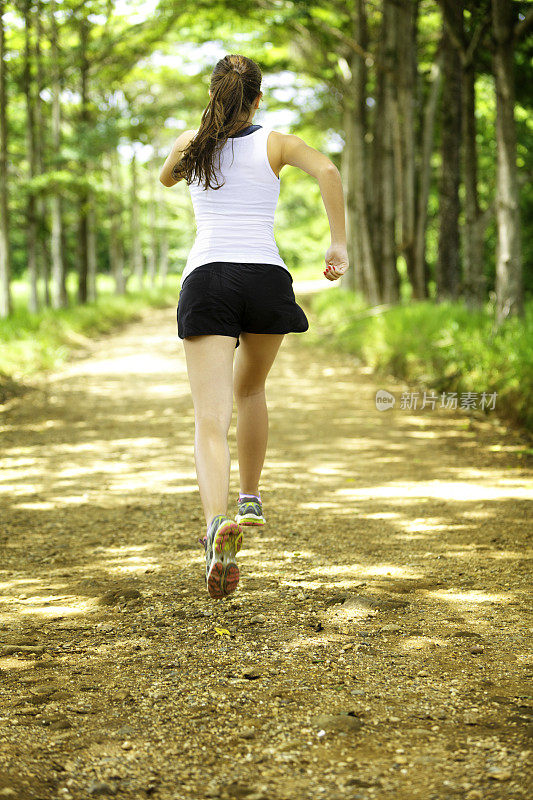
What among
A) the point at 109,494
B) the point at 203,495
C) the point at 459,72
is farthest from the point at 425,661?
the point at 459,72

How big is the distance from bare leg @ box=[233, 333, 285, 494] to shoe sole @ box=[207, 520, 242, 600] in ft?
3.00

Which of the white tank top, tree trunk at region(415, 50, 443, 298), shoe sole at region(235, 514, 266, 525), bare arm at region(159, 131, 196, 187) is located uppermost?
tree trunk at region(415, 50, 443, 298)

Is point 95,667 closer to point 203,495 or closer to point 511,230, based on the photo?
point 203,495

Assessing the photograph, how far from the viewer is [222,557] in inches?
120

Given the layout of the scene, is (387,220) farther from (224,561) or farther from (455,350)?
(224,561)

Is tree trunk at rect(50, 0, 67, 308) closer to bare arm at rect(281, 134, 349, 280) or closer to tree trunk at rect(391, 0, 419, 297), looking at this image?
tree trunk at rect(391, 0, 419, 297)

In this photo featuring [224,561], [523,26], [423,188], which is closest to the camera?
[224,561]

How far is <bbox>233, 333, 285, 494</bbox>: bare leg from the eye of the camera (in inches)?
146

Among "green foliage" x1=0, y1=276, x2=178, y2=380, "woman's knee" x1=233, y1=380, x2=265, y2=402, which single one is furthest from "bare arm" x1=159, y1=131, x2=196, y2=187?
"green foliage" x1=0, y1=276, x2=178, y2=380

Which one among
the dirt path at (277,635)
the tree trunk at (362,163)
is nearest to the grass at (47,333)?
the dirt path at (277,635)

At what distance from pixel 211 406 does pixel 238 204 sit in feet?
2.79

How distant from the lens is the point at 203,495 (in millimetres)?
3322

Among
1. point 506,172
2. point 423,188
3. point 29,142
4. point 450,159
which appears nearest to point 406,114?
point 423,188

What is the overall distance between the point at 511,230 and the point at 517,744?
26.9ft
